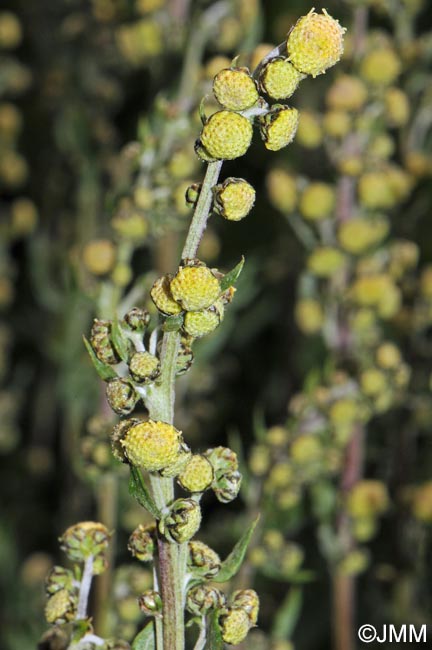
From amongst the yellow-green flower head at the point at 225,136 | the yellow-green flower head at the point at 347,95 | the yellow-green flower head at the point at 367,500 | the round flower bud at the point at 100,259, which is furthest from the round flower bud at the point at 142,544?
the yellow-green flower head at the point at 347,95

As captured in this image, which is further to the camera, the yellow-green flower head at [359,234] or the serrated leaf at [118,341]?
the yellow-green flower head at [359,234]

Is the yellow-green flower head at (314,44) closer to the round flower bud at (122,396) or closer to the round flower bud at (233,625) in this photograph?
the round flower bud at (122,396)

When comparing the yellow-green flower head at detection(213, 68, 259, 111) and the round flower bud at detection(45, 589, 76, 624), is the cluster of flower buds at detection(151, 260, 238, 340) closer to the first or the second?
the yellow-green flower head at detection(213, 68, 259, 111)

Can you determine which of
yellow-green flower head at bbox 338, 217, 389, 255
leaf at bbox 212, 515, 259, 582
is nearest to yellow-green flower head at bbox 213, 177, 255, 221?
leaf at bbox 212, 515, 259, 582

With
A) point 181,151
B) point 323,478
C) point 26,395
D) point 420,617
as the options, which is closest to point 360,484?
point 323,478

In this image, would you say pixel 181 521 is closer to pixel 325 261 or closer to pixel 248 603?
pixel 248 603

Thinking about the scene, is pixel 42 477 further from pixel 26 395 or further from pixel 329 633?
pixel 329 633
